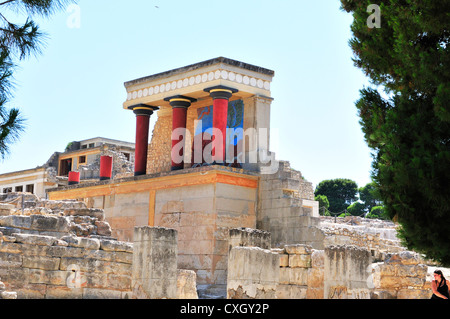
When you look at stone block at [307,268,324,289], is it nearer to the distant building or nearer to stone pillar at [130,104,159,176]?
stone pillar at [130,104,159,176]

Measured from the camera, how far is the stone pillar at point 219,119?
61.1 ft

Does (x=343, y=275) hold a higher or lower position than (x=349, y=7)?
lower

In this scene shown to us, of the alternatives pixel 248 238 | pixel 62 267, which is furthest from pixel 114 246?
pixel 248 238

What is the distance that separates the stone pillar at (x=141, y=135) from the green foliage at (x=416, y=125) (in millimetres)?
12493

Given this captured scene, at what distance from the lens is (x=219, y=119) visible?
61.7ft

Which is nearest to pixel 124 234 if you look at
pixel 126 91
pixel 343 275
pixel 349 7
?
pixel 126 91

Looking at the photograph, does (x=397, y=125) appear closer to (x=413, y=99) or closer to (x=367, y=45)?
(x=413, y=99)

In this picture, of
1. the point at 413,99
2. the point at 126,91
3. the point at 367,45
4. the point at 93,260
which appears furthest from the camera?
the point at 126,91

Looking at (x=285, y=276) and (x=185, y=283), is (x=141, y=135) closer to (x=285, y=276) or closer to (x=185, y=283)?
(x=185, y=283)

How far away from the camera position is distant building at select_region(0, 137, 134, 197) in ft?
138

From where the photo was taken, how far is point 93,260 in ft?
39.4

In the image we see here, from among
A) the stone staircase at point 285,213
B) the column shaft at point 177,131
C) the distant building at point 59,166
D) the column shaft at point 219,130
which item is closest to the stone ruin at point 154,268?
the stone staircase at point 285,213

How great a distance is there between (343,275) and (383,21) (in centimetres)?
448
